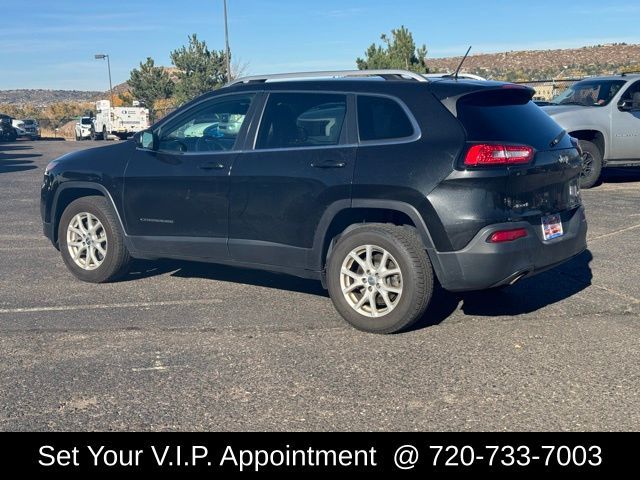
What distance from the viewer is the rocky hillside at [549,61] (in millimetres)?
82750

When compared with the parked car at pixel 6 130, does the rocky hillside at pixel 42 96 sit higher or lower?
higher

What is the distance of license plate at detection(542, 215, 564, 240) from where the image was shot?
235 inches

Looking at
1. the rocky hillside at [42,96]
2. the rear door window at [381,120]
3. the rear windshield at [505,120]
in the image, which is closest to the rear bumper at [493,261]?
the rear windshield at [505,120]

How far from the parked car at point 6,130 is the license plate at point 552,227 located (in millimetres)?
47065

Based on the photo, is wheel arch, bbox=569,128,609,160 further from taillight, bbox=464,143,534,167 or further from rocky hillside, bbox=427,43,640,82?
rocky hillside, bbox=427,43,640,82

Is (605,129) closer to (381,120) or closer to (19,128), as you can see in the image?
(381,120)

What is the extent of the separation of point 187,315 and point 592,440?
3.41m

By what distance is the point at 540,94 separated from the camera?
2806cm

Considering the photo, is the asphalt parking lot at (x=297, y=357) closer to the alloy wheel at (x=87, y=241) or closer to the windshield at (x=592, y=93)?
the alloy wheel at (x=87, y=241)

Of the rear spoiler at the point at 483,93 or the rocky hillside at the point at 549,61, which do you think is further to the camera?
the rocky hillside at the point at 549,61

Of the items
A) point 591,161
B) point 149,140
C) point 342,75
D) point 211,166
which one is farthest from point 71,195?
point 591,161

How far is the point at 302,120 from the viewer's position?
6520 millimetres

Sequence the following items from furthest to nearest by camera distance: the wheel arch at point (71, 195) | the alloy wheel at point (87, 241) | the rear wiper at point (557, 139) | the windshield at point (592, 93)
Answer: the windshield at point (592, 93) < the alloy wheel at point (87, 241) < the wheel arch at point (71, 195) < the rear wiper at point (557, 139)

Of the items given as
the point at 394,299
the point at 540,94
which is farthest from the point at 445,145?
the point at 540,94
